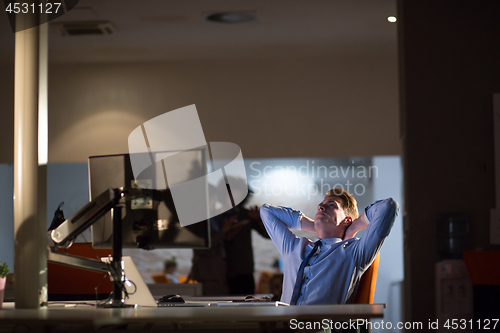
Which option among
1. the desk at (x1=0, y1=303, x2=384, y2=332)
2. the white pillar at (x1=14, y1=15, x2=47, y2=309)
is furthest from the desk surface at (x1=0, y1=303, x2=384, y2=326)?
the white pillar at (x1=14, y1=15, x2=47, y2=309)

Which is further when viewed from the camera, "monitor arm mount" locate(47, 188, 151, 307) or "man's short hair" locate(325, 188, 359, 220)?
"man's short hair" locate(325, 188, 359, 220)

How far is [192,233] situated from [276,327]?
23.4 inches

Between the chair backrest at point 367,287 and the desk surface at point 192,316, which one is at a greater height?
the desk surface at point 192,316

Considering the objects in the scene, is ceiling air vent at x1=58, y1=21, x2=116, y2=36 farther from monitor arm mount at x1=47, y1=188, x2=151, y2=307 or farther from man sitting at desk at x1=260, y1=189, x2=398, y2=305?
monitor arm mount at x1=47, y1=188, x2=151, y2=307

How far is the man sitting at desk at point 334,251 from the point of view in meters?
2.41

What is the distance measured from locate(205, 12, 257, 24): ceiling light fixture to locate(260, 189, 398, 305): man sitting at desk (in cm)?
141

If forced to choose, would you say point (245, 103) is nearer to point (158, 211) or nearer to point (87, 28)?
point (87, 28)

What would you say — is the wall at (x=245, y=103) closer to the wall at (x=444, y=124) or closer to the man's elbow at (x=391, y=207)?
the man's elbow at (x=391, y=207)

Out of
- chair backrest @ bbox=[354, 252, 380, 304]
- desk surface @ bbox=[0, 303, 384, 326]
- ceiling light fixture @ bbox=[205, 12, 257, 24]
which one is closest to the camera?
desk surface @ bbox=[0, 303, 384, 326]

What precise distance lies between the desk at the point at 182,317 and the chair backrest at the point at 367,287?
2.79 ft

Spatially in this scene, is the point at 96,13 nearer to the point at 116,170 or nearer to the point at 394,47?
the point at 116,170

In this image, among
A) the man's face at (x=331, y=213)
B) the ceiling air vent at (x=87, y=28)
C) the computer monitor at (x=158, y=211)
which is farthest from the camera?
the ceiling air vent at (x=87, y=28)

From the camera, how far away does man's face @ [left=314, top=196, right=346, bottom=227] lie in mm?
2689

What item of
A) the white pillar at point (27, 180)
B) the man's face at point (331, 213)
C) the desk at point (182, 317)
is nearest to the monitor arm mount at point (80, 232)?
the white pillar at point (27, 180)
